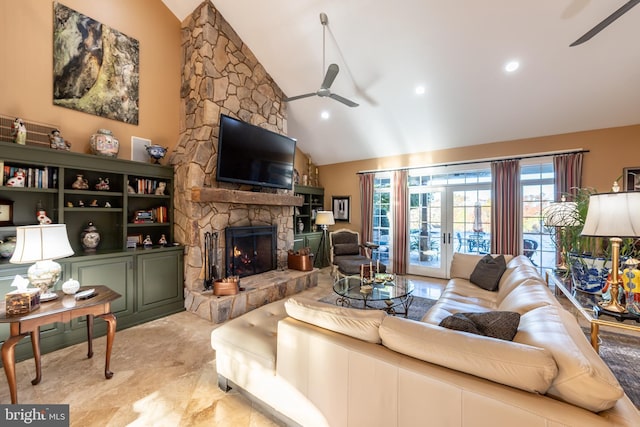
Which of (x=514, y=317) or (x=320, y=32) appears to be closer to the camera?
(x=514, y=317)

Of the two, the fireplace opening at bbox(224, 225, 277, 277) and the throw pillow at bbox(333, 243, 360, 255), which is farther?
the throw pillow at bbox(333, 243, 360, 255)

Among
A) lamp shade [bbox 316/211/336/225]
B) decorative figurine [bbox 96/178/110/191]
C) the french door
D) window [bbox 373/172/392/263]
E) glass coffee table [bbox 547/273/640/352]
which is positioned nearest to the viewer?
glass coffee table [bbox 547/273/640/352]

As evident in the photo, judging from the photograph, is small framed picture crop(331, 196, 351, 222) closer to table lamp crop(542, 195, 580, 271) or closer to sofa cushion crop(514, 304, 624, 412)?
table lamp crop(542, 195, 580, 271)

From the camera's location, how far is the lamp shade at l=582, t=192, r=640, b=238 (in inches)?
66.6

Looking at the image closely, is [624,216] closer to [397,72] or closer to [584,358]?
[584,358]

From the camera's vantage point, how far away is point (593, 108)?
408 cm

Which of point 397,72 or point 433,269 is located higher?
point 397,72

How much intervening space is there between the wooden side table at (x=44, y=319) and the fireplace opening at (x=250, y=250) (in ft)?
5.95

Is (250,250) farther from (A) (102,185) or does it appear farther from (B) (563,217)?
(B) (563,217)

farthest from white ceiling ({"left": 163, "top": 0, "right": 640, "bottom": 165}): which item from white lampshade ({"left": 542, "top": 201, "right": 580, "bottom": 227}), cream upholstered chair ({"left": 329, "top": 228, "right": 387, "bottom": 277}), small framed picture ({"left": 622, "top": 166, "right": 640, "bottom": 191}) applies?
cream upholstered chair ({"left": 329, "top": 228, "right": 387, "bottom": 277})

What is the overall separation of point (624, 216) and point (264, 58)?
5077mm

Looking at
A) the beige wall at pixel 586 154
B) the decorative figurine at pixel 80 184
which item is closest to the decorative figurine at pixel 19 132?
the decorative figurine at pixel 80 184

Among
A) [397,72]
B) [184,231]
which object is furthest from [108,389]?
[397,72]

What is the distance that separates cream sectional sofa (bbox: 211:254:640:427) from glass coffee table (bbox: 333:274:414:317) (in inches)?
51.4
